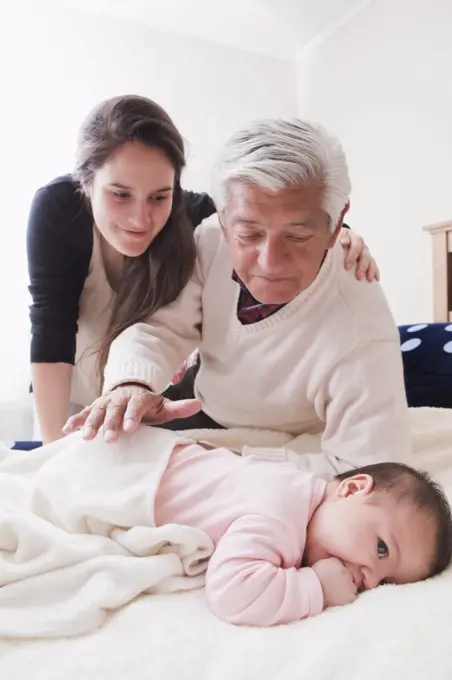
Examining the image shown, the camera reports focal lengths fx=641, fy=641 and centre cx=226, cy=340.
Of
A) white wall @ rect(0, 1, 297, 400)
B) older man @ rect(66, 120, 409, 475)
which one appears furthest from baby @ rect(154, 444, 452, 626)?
white wall @ rect(0, 1, 297, 400)

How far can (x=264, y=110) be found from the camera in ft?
11.9

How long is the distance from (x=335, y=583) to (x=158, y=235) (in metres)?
0.90

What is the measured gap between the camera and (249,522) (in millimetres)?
824

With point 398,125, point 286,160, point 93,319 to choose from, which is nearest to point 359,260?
point 286,160

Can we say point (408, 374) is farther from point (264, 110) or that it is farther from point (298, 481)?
point (264, 110)

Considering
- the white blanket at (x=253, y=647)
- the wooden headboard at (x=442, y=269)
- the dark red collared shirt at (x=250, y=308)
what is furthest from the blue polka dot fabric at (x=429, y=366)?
the white blanket at (x=253, y=647)

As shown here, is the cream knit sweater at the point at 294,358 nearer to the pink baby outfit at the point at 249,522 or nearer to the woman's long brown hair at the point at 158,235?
the woman's long brown hair at the point at 158,235

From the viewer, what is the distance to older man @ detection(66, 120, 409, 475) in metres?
1.02

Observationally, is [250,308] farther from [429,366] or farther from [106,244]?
[429,366]

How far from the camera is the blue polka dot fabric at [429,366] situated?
71.1 inches

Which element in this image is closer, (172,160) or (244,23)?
(172,160)

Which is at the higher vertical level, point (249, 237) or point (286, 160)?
point (286, 160)

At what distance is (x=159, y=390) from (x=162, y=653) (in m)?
0.60

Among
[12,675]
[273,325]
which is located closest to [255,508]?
[12,675]
